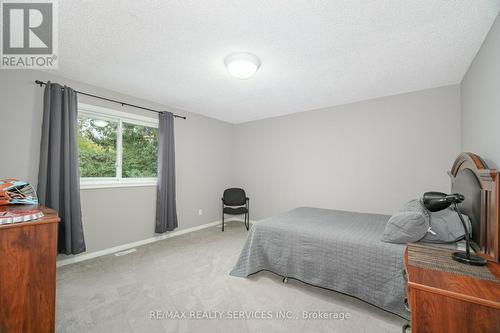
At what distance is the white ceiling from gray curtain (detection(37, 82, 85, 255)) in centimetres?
41

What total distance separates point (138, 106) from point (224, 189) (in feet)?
8.13

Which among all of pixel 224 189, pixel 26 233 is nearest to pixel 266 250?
pixel 26 233

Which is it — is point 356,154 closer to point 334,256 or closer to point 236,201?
point 334,256

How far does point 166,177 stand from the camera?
3721mm

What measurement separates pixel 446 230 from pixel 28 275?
2.89 m

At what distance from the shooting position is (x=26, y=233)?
1201 mm

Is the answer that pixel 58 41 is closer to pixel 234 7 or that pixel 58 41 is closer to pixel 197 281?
pixel 234 7

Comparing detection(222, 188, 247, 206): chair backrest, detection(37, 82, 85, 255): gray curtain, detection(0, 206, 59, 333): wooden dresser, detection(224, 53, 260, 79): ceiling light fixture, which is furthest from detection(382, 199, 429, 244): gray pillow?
detection(37, 82, 85, 255): gray curtain

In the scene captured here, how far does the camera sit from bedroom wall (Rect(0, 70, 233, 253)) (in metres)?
2.41

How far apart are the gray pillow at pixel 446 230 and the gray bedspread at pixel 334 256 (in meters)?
0.25

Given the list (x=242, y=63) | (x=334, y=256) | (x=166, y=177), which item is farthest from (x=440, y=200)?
(x=166, y=177)

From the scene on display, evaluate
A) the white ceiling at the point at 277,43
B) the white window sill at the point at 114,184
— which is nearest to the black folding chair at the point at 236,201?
the white window sill at the point at 114,184

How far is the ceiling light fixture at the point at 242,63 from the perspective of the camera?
2162mm

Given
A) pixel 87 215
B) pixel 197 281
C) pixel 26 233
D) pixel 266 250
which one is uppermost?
pixel 26 233
